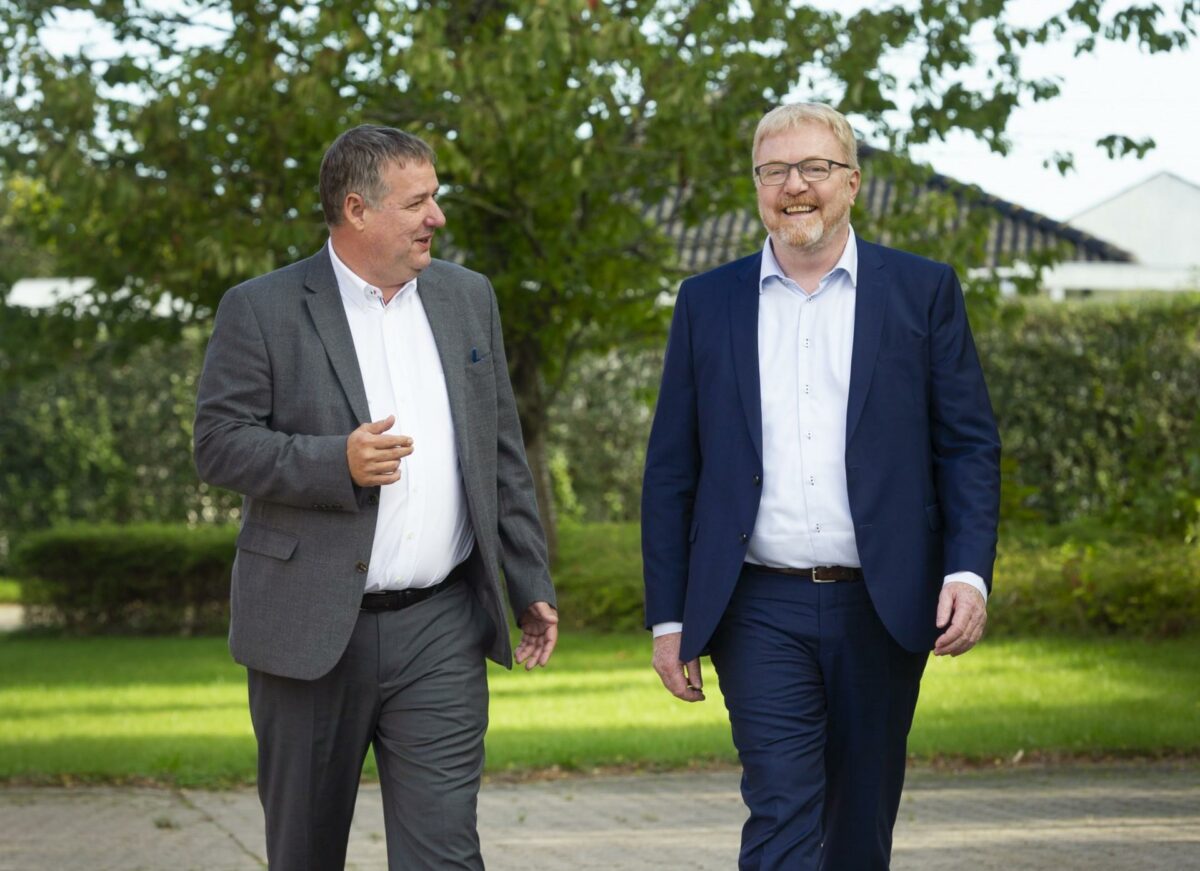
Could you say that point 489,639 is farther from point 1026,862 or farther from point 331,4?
point 331,4

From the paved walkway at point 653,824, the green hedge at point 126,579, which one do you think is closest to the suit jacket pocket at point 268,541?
the paved walkway at point 653,824

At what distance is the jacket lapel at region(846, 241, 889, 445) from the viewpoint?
14.2 feet

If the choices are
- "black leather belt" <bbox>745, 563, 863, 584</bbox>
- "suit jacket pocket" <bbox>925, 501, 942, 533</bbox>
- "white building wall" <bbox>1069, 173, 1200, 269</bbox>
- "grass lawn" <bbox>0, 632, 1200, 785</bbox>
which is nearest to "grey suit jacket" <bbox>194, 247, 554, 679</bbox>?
"black leather belt" <bbox>745, 563, 863, 584</bbox>

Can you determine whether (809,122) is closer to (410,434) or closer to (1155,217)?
(410,434)

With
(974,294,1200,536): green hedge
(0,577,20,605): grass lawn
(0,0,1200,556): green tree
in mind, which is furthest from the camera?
(0,577,20,605): grass lawn

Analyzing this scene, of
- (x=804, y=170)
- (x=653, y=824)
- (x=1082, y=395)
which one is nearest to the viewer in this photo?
(x=804, y=170)

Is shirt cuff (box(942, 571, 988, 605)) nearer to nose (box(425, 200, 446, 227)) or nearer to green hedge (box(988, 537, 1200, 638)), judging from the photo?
nose (box(425, 200, 446, 227))

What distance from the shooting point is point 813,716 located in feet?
14.3

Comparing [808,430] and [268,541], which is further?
[808,430]

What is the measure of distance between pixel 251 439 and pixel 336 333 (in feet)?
1.13

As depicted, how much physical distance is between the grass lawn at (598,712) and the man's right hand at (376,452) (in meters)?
4.86

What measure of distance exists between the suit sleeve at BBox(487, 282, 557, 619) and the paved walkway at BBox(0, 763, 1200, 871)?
224 cm

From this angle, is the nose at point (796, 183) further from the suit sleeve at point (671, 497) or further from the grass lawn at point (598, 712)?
the grass lawn at point (598, 712)

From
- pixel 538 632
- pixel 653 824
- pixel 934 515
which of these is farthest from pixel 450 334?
pixel 653 824
